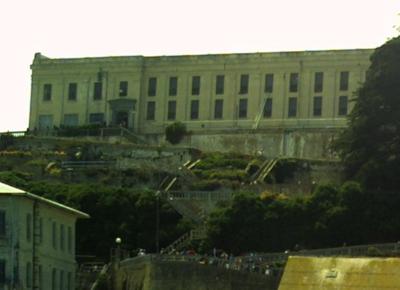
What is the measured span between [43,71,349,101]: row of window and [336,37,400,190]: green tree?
20950 millimetres

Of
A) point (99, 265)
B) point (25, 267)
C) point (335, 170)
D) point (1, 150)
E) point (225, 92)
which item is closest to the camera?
point (25, 267)

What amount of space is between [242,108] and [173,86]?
18.2 ft

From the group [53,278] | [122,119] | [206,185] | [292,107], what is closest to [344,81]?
[292,107]

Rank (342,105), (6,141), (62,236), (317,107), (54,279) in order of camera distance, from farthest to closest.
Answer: (317,107) < (342,105) < (6,141) < (62,236) < (54,279)

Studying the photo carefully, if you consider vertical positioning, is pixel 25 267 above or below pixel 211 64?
below

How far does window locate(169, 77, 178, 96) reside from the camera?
143500 millimetres

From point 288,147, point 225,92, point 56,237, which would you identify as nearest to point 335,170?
point 288,147

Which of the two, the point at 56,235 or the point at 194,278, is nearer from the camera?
the point at 194,278

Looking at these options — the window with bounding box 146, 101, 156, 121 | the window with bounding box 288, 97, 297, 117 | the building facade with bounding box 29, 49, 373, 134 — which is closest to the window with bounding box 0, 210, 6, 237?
the building facade with bounding box 29, 49, 373, 134

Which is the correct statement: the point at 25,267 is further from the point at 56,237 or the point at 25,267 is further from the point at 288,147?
the point at 288,147

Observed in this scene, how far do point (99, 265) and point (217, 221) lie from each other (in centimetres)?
733

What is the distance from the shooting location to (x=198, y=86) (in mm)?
143250

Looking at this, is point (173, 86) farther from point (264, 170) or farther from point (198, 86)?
point (264, 170)

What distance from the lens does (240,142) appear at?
136 meters
